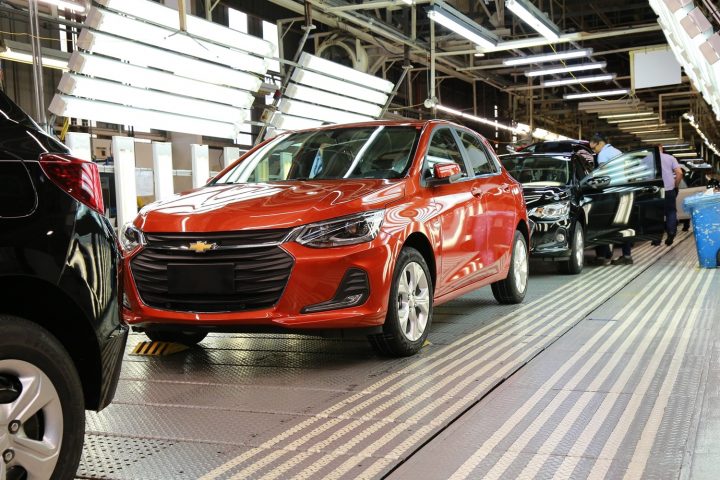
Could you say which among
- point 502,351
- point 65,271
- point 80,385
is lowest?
point 502,351

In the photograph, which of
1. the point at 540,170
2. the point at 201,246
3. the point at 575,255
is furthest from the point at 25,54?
the point at 575,255

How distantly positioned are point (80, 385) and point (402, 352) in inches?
109

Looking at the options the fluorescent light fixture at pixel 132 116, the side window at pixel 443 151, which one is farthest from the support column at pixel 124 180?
the side window at pixel 443 151

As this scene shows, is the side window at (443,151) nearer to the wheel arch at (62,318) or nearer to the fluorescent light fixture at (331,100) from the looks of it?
the wheel arch at (62,318)

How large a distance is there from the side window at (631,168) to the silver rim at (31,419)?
8.90 meters

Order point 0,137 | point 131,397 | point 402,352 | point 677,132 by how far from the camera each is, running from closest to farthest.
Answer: point 0,137
point 131,397
point 402,352
point 677,132

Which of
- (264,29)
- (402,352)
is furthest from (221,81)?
(264,29)

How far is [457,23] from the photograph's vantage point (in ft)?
35.7

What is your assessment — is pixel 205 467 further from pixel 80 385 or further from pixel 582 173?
pixel 582 173

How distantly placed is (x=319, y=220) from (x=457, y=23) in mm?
7167

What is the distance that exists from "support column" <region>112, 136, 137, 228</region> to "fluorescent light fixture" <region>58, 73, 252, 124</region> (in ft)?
1.55

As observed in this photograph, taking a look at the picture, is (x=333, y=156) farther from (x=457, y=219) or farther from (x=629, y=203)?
(x=629, y=203)

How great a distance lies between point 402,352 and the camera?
16.5ft

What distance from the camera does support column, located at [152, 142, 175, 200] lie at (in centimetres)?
841
